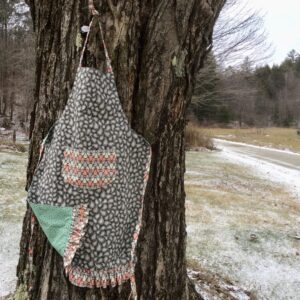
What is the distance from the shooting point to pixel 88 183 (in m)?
1.48

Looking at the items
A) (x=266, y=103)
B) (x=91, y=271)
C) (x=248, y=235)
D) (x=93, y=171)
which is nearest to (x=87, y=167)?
(x=93, y=171)

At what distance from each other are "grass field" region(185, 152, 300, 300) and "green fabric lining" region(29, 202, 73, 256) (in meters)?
A: 2.22

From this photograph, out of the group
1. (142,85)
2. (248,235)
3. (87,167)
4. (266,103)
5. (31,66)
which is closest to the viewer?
(87,167)

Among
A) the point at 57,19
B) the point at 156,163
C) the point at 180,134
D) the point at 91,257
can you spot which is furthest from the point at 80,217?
the point at 57,19

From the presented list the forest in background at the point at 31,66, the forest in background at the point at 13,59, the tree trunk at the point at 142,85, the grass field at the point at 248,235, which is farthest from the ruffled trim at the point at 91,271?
the forest in background at the point at 13,59

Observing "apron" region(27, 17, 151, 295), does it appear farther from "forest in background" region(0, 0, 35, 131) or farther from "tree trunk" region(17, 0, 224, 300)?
Answer: "forest in background" region(0, 0, 35, 131)

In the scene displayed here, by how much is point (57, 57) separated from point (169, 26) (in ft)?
1.64

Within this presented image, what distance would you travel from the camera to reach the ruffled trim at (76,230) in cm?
148

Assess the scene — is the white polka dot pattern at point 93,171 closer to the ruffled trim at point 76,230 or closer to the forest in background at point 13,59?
the ruffled trim at point 76,230

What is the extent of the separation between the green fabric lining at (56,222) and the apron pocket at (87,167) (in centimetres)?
13

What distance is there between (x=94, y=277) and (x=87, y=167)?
46 cm

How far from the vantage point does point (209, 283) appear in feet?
10.3

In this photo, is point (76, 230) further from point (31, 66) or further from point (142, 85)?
point (31, 66)

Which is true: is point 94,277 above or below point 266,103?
below
